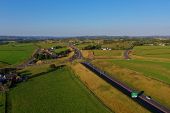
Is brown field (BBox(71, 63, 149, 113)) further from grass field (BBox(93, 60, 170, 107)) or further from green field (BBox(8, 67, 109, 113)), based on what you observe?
grass field (BBox(93, 60, 170, 107))

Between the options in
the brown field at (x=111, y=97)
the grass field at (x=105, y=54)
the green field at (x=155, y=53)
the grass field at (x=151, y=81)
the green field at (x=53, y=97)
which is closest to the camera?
the brown field at (x=111, y=97)

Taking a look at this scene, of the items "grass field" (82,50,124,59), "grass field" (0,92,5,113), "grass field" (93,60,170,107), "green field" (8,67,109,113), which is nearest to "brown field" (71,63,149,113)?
"green field" (8,67,109,113)

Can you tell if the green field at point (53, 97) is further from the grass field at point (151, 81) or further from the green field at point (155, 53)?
the green field at point (155, 53)

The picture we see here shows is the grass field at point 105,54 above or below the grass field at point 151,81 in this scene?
below

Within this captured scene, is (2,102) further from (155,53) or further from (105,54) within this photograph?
(105,54)

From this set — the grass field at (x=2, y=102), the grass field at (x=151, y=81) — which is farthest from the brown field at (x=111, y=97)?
the grass field at (x=2, y=102)

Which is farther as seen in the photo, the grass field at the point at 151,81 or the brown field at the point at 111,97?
the grass field at the point at 151,81
